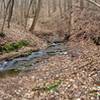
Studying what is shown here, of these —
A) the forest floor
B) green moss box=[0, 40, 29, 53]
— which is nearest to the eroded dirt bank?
the forest floor

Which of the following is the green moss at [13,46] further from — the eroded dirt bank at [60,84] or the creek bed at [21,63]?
the eroded dirt bank at [60,84]

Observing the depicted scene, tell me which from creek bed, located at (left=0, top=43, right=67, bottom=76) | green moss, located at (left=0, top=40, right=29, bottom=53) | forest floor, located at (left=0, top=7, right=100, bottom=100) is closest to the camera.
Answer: forest floor, located at (left=0, top=7, right=100, bottom=100)

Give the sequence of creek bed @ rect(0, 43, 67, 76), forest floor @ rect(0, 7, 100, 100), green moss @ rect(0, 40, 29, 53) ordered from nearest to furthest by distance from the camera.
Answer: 1. forest floor @ rect(0, 7, 100, 100)
2. creek bed @ rect(0, 43, 67, 76)
3. green moss @ rect(0, 40, 29, 53)

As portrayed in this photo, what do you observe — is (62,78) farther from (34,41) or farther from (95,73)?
(34,41)

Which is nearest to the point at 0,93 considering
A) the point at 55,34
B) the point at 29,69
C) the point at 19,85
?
the point at 19,85

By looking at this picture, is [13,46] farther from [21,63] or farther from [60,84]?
[60,84]

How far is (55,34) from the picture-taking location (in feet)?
98.3

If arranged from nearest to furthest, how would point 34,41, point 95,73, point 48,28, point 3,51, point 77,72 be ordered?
point 95,73, point 77,72, point 3,51, point 34,41, point 48,28

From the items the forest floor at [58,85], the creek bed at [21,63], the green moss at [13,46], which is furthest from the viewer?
the green moss at [13,46]

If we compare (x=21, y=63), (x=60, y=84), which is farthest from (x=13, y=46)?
(x=60, y=84)

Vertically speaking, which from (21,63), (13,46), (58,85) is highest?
(58,85)

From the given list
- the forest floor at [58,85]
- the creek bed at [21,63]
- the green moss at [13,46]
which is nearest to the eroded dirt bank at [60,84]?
the forest floor at [58,85]

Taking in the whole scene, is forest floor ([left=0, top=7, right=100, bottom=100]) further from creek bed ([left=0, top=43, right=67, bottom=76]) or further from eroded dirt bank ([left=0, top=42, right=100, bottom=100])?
creek bed ([left=0, top=43, right=67, bottom=76])

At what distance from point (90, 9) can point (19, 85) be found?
16.4 m
